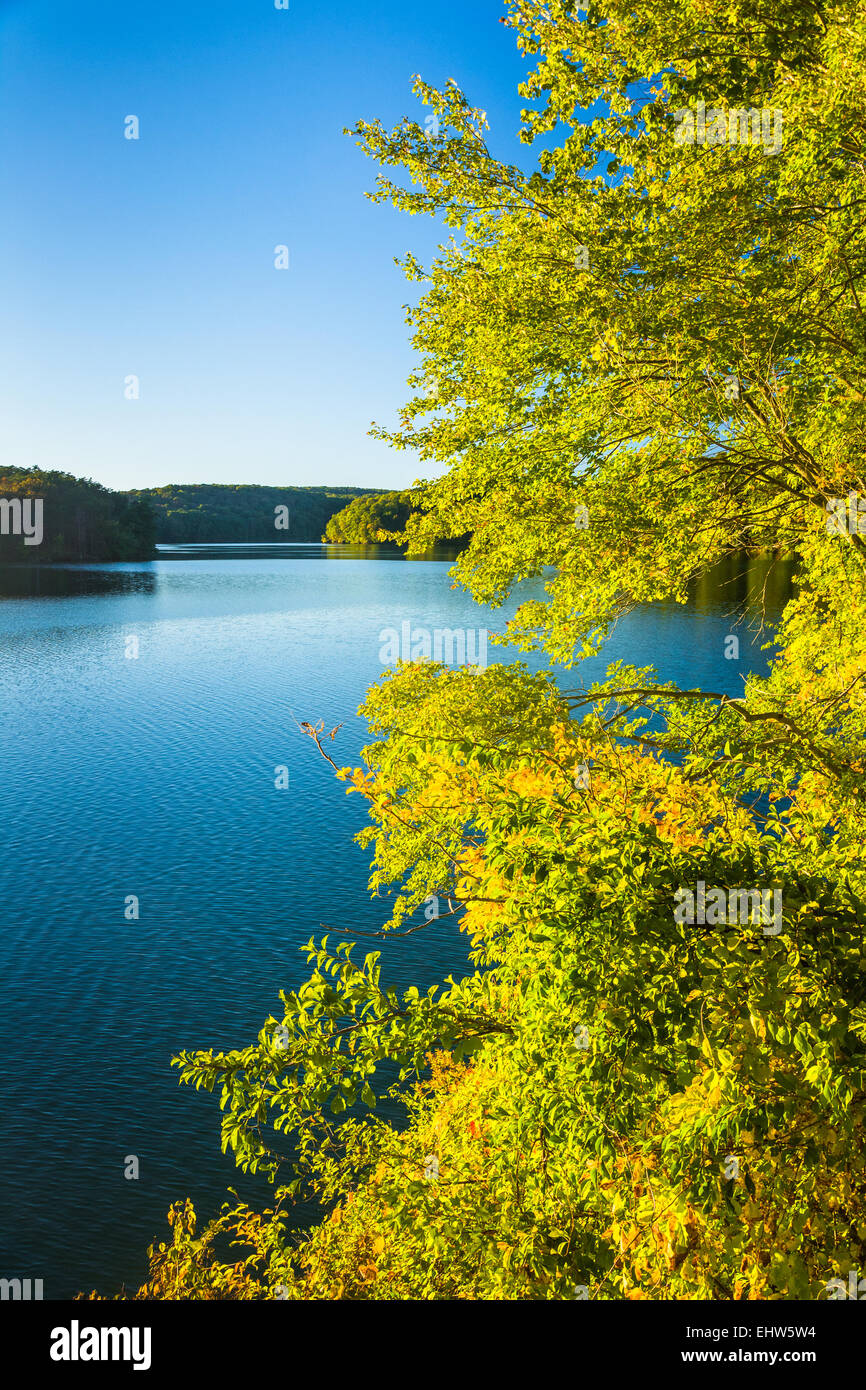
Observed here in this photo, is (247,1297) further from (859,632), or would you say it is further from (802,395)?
(802,395)

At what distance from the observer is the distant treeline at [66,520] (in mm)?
102706

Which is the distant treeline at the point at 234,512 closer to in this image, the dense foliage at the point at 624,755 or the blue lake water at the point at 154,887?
the blue lake water at the point at 154,887

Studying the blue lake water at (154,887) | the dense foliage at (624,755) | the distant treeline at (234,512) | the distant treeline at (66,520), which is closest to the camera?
the dense foliage at (624,755)

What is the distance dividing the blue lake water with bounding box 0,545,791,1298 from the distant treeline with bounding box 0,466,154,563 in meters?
54.3

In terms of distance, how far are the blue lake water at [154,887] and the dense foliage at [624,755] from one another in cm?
266

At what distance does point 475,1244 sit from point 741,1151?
3.49 metres

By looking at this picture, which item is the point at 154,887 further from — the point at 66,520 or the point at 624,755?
the point at 66,520

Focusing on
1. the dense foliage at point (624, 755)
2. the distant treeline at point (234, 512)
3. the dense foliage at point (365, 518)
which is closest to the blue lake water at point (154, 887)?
the dense foliage at point (624, 755)

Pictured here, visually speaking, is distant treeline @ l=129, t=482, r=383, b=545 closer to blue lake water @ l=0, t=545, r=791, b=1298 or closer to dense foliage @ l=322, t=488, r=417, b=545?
dense foliage @ l=322, t=488, r=417, b=545

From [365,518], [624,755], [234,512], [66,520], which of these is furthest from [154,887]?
[234,512]

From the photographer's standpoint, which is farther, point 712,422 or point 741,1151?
point 712,422

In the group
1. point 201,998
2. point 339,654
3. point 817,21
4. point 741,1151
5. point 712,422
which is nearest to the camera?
point 741,1151

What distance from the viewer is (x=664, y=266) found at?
7547mm
